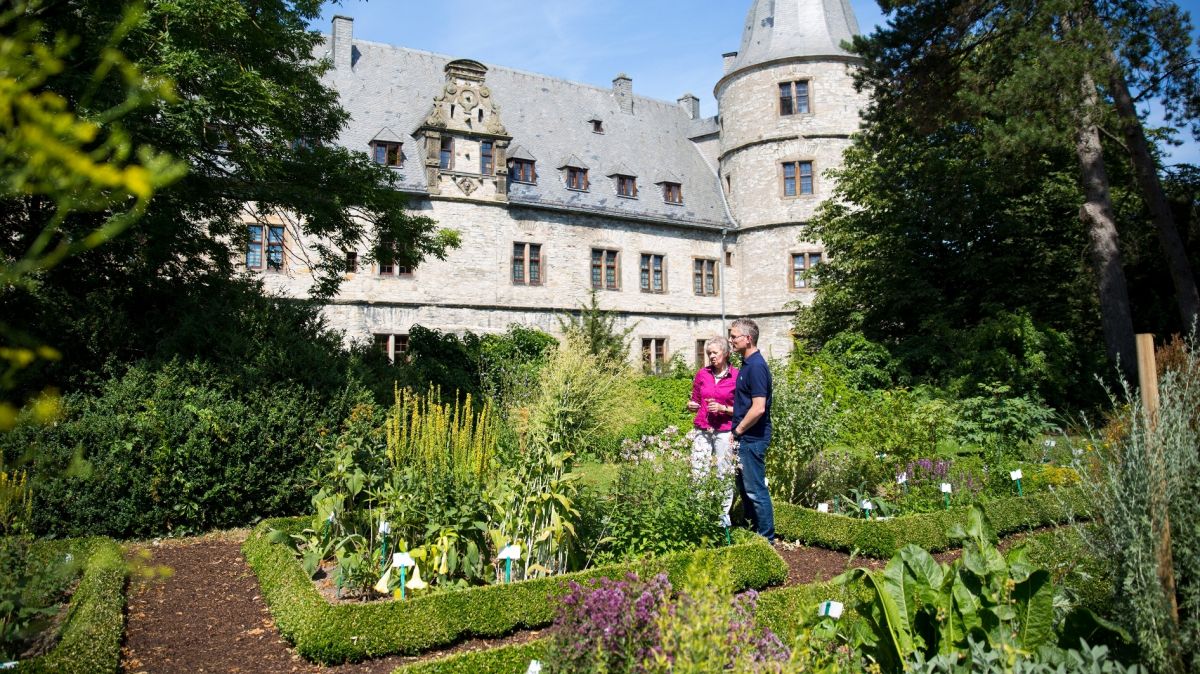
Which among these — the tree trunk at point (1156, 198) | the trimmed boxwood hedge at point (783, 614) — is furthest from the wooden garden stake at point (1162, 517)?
the tree trunk at point (1156, 198)

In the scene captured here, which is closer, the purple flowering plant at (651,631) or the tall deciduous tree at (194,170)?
the purple flowering plant at (651,631)

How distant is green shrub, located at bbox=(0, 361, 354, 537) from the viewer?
6883 millimetres

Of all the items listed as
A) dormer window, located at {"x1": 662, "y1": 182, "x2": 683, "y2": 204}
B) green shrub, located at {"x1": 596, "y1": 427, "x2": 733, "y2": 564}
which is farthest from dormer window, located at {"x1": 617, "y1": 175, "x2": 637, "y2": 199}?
green shrub, located at {"x1": 596, "y1": 427, "x2": 733, "y2": 564}

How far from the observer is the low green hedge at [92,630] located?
12.2 ft

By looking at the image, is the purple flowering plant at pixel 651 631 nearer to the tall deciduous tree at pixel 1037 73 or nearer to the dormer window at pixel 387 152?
the tall deciduous tree at pixel 1037 73

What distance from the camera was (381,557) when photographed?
5.35 m

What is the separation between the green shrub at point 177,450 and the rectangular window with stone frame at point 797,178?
20948 millimetres

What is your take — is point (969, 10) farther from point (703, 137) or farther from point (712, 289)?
point (703, 137)

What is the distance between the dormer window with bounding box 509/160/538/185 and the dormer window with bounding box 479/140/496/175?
3.37 feet

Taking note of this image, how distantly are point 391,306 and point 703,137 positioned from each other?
14.7 meters

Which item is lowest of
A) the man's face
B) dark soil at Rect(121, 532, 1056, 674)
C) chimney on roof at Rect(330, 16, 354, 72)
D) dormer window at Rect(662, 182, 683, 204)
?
dark soil at Rect(121, 532, 1056, 674)

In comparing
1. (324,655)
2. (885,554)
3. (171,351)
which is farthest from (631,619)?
(171,351)

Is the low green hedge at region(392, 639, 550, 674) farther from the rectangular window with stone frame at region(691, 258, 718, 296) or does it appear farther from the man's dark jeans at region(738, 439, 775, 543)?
the rectangular window with stone frame at region(691, 258, 718, 296)

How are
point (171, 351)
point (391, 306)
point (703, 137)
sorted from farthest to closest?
point (703, 137)
point (391, 306)
point (171, 351)
